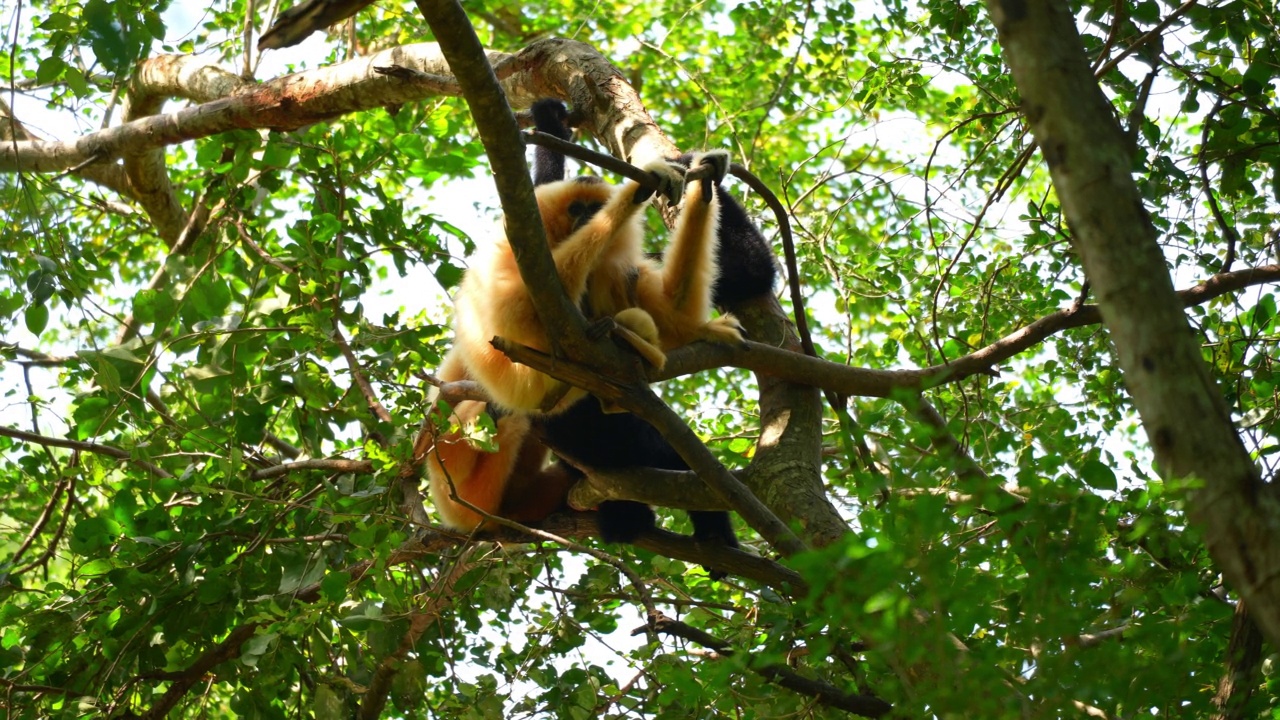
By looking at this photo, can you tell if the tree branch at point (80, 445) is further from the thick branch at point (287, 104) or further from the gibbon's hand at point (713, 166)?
the gibbon's hand at point (713, 166)

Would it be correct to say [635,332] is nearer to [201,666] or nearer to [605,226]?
[605,226]

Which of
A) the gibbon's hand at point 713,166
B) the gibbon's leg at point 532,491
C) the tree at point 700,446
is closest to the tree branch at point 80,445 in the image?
Answer: the tree at point 700,446

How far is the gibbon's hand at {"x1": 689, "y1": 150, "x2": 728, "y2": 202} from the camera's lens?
4.10 metres

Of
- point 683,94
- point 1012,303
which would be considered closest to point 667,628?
point 1012,303

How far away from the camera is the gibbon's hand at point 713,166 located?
13.5ft

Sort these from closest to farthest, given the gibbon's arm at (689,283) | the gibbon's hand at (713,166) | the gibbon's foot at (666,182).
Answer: the gibbon's foot at (666,182)
the gibbon's hand at (713,166)
the gibbon's arm at (689,283)

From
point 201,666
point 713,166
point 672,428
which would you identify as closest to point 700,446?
point 672,428

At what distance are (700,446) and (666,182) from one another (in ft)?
3.46

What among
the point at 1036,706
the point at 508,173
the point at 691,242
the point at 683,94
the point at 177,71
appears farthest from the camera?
the point at 683,94

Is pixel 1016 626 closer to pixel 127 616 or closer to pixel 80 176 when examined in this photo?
pixel 127 616

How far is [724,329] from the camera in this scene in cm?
436

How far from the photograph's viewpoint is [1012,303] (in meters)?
5.43

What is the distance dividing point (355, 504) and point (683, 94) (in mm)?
9070

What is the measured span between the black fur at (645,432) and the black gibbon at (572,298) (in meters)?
0.10
